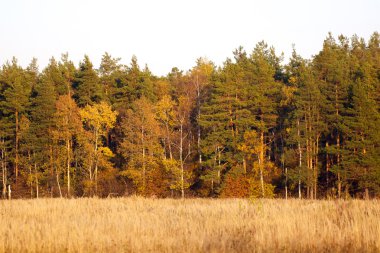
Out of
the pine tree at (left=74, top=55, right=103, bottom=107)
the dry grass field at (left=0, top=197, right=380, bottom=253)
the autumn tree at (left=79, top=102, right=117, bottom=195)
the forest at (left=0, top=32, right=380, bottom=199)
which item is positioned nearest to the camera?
the dry grass field at (left=0, top=197, right=380, bottom=253)

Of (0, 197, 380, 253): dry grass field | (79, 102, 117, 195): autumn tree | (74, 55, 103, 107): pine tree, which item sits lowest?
(0, 197, 380, 253): dry grass field

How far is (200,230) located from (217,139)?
32.0 metres

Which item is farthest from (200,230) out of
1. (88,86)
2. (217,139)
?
(88,86)

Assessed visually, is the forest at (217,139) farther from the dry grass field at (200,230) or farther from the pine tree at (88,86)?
the dry grass field at (200,230)

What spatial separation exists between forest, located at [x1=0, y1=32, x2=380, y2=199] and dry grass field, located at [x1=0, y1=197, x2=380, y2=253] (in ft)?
83.0

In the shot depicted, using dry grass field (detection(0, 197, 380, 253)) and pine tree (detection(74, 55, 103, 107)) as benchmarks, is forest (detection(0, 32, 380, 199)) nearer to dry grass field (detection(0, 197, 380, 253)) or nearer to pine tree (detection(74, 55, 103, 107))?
pine tree (detection(74, 55, 103, 107))

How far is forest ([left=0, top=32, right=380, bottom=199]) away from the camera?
38219mm

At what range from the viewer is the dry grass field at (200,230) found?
849 centimetres

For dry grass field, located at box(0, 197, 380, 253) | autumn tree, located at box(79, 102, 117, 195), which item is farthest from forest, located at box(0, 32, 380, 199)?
dry grass field, located at box(0, 197, 380, 253)

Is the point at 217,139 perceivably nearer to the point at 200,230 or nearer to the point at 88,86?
the point at 88,86

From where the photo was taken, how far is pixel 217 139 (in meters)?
41.9

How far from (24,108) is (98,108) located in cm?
950

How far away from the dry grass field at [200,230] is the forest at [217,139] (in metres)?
25.3

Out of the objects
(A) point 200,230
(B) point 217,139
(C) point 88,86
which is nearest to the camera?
(A) point 200,230
